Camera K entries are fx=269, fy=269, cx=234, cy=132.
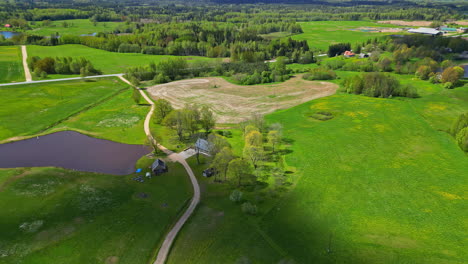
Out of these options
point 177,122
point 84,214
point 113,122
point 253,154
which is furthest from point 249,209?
point 113,122

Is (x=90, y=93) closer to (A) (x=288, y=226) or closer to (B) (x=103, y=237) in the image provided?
(B) (x=103, y=237)

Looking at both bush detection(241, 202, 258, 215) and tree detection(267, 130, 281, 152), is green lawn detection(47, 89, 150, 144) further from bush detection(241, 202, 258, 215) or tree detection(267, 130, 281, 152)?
bush detection(241, 202, 258, 215)

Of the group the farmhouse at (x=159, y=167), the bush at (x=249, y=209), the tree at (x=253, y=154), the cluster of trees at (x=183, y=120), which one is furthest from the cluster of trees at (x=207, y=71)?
the bush at (x=249, y=209)

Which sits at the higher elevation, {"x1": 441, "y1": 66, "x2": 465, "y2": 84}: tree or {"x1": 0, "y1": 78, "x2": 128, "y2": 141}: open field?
{"x1": 441, "y1": 66, "x2": 465, "y2": 84}: tree

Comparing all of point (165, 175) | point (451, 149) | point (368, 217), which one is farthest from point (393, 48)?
point (165, 175)

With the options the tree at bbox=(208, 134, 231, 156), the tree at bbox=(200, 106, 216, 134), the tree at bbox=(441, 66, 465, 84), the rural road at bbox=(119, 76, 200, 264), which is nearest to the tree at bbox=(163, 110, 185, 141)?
the rural road at bbox=(119, 76, 200, 264)

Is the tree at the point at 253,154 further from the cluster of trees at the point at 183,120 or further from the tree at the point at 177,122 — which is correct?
the tree at the point at 177,122
